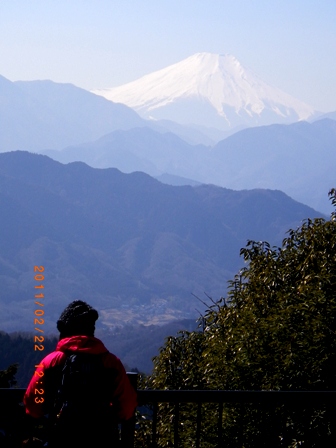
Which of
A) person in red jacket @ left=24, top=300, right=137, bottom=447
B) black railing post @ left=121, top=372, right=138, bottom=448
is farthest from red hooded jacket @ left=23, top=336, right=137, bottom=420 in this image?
black railing post @ left=121, top=372, right=138, bottom=448

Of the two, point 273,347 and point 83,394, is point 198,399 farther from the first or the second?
point 273,347

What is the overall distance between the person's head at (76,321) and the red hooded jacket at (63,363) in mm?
45

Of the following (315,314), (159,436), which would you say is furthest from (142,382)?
(315,314)

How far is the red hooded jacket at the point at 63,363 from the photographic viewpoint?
3.31 metres

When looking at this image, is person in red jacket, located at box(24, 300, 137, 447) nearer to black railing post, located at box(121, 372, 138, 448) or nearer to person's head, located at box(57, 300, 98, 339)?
person's head, located at box(57, 300, 98, 339)

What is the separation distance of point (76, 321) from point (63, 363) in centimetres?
21

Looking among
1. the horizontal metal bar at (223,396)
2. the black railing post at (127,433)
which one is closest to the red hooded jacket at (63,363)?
the horizontal metal bar at (223,396)

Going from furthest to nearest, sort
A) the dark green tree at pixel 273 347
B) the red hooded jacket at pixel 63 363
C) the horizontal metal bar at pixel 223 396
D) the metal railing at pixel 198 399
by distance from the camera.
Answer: the dark green tree at pixel 273 347, the horizontal metal bar at pixel 223 396, the metal railing at pixel 198 399, the red hooded jacket at pixel 63 363

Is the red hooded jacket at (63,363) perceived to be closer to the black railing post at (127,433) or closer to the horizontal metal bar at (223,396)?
the horizontal metal bar at (223,396)

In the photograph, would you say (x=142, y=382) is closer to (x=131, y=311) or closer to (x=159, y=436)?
(x=159, y=436)

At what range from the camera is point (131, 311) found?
185 m

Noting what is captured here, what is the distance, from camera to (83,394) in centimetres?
328

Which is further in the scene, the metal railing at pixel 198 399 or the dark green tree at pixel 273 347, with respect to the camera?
the dark green tree at pixel 273 347

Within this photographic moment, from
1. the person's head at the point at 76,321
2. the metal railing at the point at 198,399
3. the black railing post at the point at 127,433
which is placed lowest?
the black railing post at the point at 127,433
